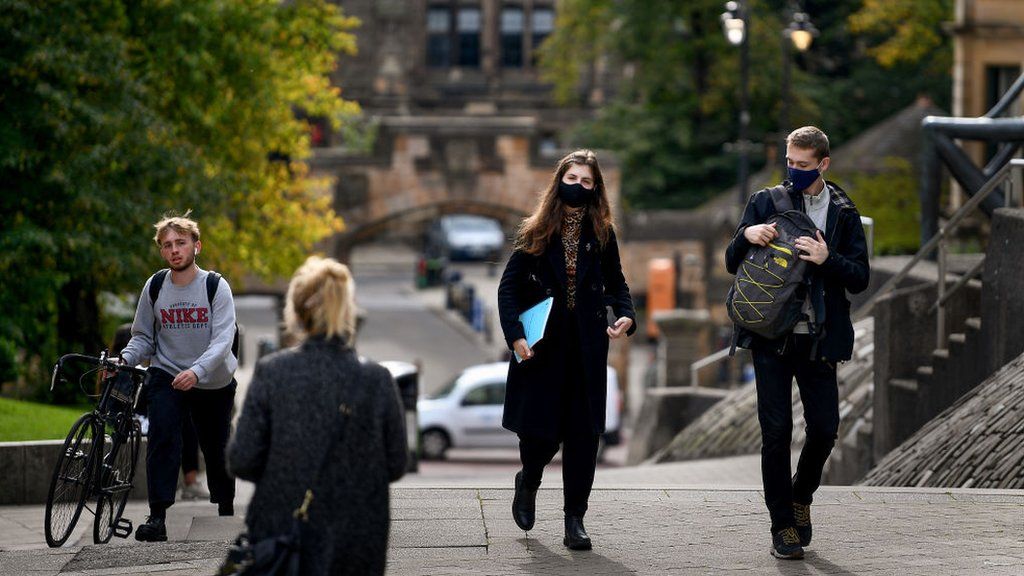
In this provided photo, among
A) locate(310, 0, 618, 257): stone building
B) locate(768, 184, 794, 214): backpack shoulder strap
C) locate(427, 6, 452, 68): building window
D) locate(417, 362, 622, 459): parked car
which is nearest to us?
locate(768, 184, 794, 214): backpack shoulder strap

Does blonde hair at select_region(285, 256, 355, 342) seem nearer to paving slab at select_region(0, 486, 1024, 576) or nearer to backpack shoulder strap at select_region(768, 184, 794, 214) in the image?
paving slab at select_region(0, 486, 1024, 576)

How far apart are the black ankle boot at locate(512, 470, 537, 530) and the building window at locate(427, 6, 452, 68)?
61.4 meters

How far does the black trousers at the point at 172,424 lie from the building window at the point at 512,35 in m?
60.5

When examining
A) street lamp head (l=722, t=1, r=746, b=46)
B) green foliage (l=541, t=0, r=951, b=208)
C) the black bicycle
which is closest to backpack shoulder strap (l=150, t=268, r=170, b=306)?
the black bicycle

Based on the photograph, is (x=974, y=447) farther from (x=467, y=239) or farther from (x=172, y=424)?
(x=467, y=239)

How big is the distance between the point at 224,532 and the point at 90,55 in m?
9.44

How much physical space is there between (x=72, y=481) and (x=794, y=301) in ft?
12.0

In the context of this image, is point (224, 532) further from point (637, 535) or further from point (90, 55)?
point (90, 55)

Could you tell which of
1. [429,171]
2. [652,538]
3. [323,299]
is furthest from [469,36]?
[323,299]

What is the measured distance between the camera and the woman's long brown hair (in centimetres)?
813

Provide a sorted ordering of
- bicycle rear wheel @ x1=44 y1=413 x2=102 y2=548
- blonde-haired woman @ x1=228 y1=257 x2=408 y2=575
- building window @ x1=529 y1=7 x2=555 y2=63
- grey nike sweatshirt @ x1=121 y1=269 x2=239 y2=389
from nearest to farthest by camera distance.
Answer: blonde-haired woman @ x1=228 y1=257 x2=408 y2=575 → grey nike sweatshirt @ x1=121 y1=269 x2=239 y2=389 → bicycle rear wheel @ x1=44 y1=413 x2=102 y2=548 → building window @ x1=529 y1=7 x2=555 y2=63

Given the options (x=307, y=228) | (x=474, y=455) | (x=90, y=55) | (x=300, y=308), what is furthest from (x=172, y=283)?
(x=474, y=455)

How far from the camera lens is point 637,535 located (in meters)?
8.59

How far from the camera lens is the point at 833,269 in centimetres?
775
